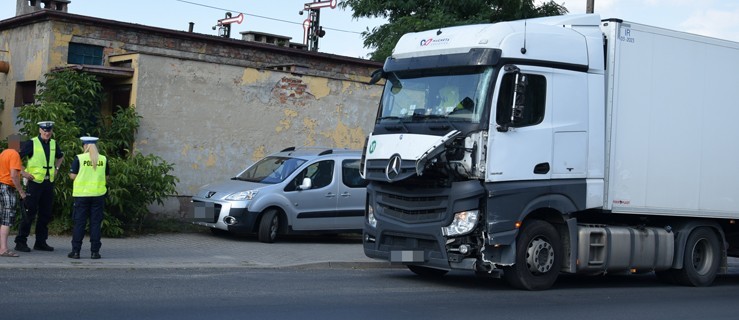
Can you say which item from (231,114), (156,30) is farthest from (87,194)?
(156,30)

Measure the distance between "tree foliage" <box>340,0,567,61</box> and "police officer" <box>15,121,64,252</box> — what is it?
942 inches

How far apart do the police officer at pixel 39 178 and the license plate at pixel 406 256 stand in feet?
16.2

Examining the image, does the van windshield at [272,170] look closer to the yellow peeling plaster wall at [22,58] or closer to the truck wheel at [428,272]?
the truck wheel at [428,272]

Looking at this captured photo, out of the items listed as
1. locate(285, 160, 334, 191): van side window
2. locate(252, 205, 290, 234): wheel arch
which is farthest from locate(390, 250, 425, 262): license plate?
locate(285, 160, 334, 191): van side window

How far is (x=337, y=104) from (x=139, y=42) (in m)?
4.76

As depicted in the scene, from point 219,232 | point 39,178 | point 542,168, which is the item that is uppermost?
point 542,168

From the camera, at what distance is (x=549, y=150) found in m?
11.9

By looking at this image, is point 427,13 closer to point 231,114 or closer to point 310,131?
point 310,131

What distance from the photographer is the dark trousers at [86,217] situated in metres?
12.7

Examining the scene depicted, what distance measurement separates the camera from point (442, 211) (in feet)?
38.3

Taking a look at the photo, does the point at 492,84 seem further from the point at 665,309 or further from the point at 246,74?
the point at 246,74

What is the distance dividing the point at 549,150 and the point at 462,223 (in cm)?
149

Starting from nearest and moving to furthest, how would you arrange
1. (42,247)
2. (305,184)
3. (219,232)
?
(42,247) < (305,184) < (219,232)

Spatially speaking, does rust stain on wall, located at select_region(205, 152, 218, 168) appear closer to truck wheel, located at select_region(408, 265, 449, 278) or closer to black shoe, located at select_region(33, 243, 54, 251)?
black shoe, located at select_region(33, 243, 54, 251)
